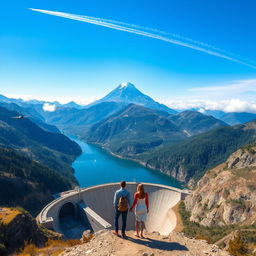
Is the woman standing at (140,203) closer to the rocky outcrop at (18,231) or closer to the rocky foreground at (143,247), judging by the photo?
the rocky foreground at (143,247)

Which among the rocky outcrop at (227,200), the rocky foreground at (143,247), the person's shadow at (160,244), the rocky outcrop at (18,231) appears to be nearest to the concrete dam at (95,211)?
the rocky outcrop at (227,200)

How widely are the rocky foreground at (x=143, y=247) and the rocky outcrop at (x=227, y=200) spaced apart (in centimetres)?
5863

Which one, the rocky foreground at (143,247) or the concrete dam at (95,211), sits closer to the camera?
the rocky foreground at (143,247)

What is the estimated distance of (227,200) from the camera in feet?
252

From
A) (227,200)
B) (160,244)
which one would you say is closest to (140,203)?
(160,244)

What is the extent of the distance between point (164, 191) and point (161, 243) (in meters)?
66.9

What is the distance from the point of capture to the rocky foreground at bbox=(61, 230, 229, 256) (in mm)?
15070

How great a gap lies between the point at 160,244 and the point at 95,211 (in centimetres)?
5871

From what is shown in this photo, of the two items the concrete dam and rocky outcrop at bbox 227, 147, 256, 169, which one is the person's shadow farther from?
rocky outcrop at bbox 227, 147, 256, 169

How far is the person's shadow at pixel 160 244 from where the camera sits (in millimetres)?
15827

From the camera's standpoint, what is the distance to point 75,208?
70.2 meters

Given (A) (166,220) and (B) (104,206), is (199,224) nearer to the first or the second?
(A) (166,220)

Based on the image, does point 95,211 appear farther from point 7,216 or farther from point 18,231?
point 18,231

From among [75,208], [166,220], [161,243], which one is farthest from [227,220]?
[161,243]
